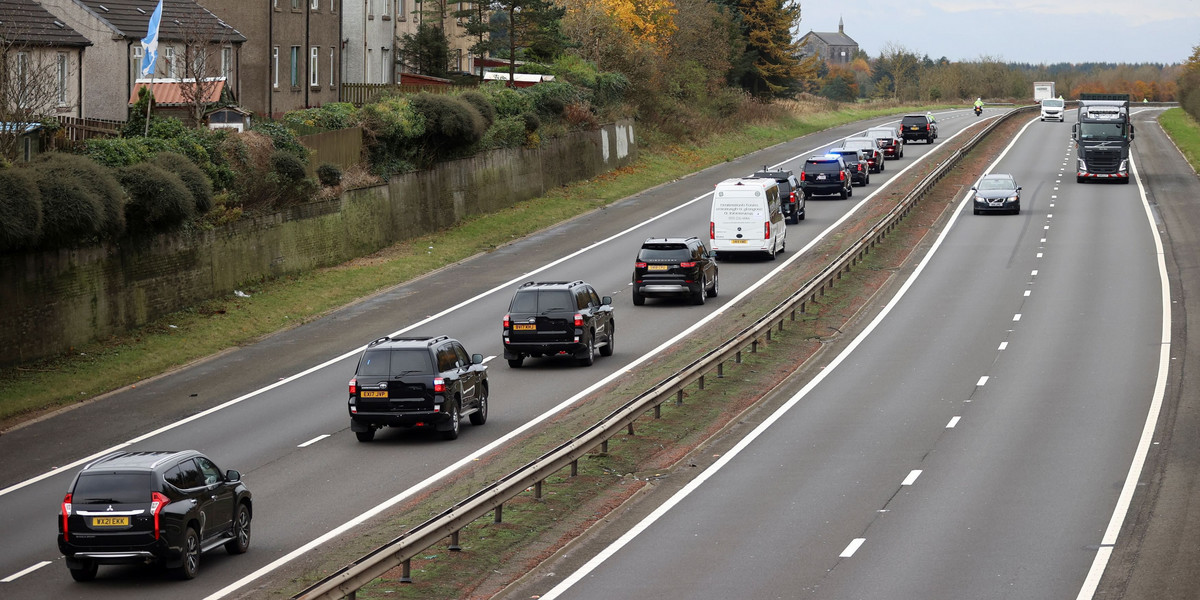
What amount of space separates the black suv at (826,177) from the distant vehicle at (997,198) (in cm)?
666

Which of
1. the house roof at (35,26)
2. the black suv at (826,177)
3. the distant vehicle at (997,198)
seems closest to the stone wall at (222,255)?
the house roof at (35,26)

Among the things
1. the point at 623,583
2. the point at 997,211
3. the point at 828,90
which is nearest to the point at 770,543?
the point at 623,583

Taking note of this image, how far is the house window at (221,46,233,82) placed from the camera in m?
54.2

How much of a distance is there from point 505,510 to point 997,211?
40.1 metres

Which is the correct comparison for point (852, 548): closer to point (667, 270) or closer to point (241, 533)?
point (241, 533)

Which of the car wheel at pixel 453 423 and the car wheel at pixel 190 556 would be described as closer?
the car wheel at pixel 190 556

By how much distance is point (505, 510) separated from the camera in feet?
62.7

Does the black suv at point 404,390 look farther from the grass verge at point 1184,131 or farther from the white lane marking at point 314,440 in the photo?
the grass verge at point 1184,131

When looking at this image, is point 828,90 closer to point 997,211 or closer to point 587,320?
point 997,211

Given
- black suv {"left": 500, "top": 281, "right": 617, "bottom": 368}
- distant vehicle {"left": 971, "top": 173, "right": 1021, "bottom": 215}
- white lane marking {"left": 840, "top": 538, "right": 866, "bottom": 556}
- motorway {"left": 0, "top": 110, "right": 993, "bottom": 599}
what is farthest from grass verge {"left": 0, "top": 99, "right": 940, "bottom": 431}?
white lane marking {"left": 840, "top": 538, "right": 866, "bottom": 556}

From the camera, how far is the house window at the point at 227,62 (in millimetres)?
54250

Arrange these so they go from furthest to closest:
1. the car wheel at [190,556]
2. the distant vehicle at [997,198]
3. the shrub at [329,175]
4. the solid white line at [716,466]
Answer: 1. the distant vehicle at [997,198]
2. the shrub at [329,175]
3. the solid white line at [716,466]
4. the car wheel at [190,556]

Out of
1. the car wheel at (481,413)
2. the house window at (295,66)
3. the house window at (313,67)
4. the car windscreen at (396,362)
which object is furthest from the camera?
the house window at (313,67)

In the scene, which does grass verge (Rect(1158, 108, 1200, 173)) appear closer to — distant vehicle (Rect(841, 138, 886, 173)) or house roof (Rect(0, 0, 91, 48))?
distant vehicle (Rect(841, 138, 886, 173))
